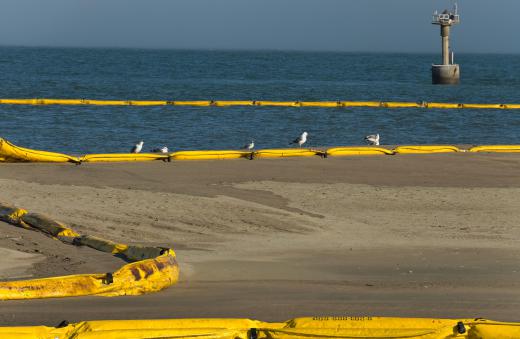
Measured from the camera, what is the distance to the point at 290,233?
14.3m

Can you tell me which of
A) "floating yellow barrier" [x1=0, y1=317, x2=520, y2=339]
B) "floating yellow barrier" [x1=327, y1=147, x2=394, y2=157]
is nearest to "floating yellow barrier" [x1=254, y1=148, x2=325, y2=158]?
"floating yellow barrier" [x1=327, y1=147, x2=394, y2=157]

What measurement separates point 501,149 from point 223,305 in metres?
15.0

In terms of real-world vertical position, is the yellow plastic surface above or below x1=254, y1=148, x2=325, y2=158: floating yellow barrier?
above

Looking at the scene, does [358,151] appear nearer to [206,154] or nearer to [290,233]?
[206,154]

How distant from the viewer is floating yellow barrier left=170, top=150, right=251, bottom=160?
2078 centimetres

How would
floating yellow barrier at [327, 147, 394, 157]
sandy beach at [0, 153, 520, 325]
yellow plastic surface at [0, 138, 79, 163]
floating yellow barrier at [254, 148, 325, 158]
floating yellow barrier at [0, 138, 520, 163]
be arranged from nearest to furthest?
sandy beach at [0, 153, 520, 325]
yellow plastic surface at [0, 138, 79, 163]
floating yellow barrier at [0, 138, 520, 163]
floating yellow barrier at [254, 148, 325, 158]
floating yellow barrier at [327, 147, 394, 157]

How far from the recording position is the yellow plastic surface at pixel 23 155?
1928 cm

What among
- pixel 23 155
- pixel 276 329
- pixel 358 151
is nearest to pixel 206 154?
pixel 358 151

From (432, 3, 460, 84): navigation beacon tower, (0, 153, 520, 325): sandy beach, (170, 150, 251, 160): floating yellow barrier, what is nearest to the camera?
(0, 153, 520, 325): sandy beach

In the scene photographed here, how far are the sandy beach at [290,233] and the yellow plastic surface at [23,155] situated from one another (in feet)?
0.94

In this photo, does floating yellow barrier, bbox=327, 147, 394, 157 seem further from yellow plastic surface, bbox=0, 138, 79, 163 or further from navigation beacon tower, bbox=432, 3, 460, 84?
navigation beacon tower, bbox=432, 3, 460, 84

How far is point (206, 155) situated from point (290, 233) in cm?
691

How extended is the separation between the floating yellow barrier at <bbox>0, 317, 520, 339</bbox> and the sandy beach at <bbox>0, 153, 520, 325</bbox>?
2.67 feet

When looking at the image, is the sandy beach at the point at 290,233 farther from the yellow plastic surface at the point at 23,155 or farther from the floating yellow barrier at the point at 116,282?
the yellow plastic surface at the point at 23,155
